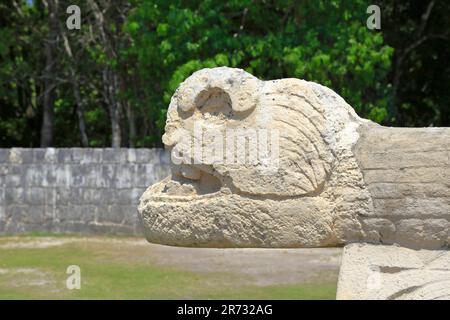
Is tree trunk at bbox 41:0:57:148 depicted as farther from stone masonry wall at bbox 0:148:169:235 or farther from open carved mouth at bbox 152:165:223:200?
open carved mouth at bbox 152:165:223:200

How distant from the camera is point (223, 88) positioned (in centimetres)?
304

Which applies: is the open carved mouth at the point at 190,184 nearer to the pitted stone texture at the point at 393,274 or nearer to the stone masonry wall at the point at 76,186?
the pitted stone texture at the point at 393,274

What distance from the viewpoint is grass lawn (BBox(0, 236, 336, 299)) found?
6984 millimetres

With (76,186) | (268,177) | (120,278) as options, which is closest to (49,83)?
(76,186)

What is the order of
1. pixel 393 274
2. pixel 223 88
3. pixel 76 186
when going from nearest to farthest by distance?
pixel 393 274
pixel 223 88
pixel 76 186

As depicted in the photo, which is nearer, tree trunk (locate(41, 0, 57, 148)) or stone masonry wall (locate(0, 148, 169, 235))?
stone masonry wall (locate(0, 148, 169, 235))

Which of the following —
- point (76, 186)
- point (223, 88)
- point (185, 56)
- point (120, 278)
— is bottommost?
point (120, 278)

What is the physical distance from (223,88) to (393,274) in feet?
3.29

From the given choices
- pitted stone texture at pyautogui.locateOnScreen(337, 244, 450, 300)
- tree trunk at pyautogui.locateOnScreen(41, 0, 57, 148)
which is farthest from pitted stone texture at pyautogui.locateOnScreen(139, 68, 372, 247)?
tree trunk at pyautogui.locateOnScreen(41, 0, 57, 148)

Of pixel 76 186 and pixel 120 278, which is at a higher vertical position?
pixel 76 186

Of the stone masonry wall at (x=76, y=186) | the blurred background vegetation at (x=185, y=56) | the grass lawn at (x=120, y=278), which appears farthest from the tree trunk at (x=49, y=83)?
the grass lawn at (x=120, y=278)

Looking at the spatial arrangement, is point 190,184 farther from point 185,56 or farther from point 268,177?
point 185,56

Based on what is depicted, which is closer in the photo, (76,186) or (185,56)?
(185,56)

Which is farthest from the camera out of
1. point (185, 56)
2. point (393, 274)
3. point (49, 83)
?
point (49, 83)
